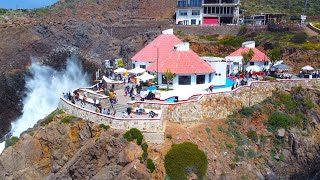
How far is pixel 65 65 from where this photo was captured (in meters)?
71.8

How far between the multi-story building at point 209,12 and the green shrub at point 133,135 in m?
47.6

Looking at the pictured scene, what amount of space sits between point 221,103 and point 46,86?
123 ft

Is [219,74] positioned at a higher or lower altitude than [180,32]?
lower

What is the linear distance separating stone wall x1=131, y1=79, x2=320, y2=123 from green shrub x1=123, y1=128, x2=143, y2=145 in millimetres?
3687

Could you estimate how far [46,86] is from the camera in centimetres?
6594

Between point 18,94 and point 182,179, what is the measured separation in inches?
1574

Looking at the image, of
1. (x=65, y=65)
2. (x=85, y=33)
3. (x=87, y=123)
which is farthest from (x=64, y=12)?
(x=87, y=123)

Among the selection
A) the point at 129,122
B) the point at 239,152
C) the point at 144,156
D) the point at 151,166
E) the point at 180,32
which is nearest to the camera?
the point at 151,166

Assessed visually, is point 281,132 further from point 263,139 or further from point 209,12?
point 209,12

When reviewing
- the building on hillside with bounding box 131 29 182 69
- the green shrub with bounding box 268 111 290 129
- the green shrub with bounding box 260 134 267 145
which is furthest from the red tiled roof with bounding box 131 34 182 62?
the green shrub with bounding box 260 134 267 145

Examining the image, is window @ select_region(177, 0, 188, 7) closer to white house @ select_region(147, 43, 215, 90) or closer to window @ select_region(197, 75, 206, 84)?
white house @ select_region(147, 43, 215, 90)

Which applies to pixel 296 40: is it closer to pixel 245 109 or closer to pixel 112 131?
pixel 245 109

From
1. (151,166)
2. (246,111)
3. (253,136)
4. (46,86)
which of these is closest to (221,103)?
(246,111)

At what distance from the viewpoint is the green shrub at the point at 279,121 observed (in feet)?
125
